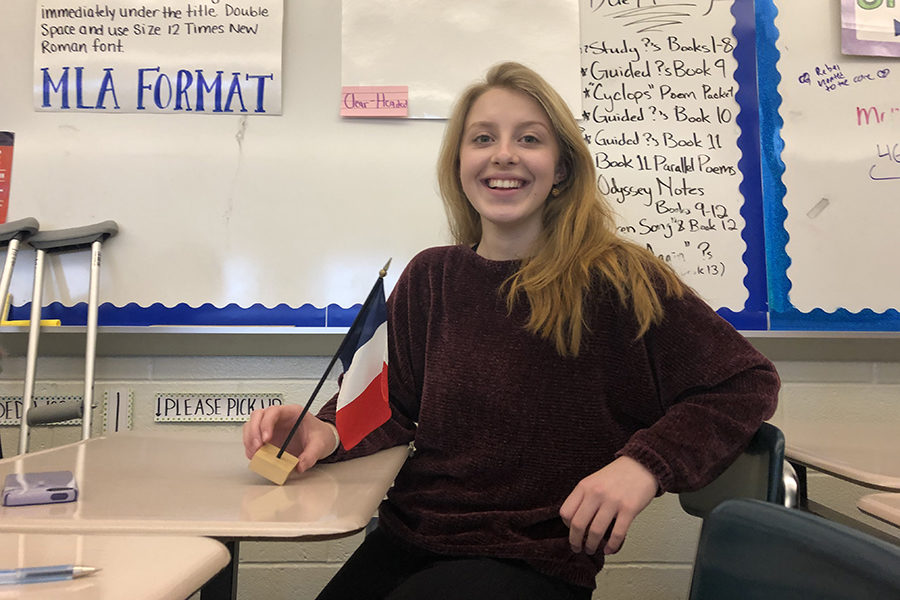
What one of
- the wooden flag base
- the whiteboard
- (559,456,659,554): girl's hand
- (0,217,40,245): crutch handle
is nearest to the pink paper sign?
the whiteboard

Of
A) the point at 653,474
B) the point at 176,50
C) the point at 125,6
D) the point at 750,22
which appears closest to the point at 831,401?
the point at 750,22

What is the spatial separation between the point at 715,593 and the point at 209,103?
5.08 ft

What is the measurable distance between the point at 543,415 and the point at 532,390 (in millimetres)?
40

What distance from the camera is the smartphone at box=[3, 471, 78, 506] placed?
69cm

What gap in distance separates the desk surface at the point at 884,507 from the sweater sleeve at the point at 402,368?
25.0 inches

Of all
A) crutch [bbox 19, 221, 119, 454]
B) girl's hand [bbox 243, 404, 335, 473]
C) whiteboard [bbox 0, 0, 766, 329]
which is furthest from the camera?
whiteboard [bbox 0, 0, 766, 329]

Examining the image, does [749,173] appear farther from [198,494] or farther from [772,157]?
[198,494]

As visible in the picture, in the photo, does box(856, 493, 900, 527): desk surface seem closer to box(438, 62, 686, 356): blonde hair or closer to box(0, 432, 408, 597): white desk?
box(438, 62, 686, 356): blonde hair

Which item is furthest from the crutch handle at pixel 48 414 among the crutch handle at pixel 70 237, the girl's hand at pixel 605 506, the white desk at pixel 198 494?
the girl's hand at pixel 605 506

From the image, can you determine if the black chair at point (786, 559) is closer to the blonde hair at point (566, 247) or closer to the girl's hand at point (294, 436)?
the blonde hair at point (566, 247)

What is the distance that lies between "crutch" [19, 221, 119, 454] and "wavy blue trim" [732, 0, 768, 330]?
4.99ft

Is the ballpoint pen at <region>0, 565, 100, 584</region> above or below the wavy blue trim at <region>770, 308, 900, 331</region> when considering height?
below

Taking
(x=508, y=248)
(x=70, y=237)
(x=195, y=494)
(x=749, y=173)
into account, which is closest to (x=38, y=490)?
(x=195, y=494)

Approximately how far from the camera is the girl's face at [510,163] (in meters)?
1.07
